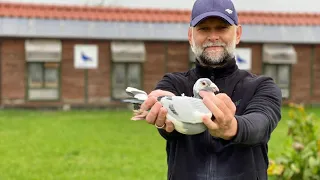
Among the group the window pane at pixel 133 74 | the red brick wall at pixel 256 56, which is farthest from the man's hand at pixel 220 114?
the red brick wall at pixel 256 56

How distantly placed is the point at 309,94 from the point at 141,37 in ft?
20.4

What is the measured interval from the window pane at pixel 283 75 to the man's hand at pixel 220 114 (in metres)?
14.3

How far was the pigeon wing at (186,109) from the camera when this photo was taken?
1.46m

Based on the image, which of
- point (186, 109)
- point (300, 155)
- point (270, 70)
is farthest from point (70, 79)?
point (186, 109)

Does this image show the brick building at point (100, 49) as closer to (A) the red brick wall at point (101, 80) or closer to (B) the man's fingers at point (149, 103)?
(A) the red brick wall at point (101, 80)

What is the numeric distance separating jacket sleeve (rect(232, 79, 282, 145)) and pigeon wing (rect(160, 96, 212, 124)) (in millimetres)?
153

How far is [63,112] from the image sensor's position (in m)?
13.5

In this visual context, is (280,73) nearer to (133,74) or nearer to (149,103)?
(133,74)

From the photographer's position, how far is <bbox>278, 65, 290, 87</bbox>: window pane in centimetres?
1530

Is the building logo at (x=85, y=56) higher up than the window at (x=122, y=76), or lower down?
higher up

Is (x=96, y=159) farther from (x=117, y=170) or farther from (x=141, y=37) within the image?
(x=141, y=37)

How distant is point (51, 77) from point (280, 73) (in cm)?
749

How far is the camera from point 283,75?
50.4 ft

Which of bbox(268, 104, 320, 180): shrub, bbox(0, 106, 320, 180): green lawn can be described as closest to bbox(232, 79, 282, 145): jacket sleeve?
bbox(268, 104, 320, 180): shrub
